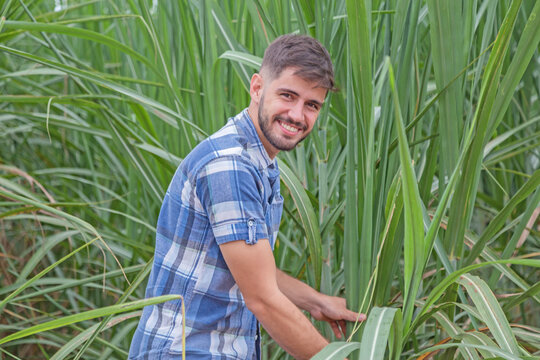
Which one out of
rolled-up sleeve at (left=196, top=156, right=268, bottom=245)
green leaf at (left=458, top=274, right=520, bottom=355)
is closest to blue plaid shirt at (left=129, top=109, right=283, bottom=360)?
rolled-up sleeve at (left=196, top=156, right=268, bottom=245)

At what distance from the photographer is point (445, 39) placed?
2.72 feet


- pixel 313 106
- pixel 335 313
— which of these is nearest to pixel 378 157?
pixel 313 106

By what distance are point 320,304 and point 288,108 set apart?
29cm

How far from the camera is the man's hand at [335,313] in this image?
896 mm

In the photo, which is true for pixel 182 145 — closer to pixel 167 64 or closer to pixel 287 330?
pixel 167 64

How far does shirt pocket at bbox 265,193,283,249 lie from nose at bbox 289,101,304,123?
132 mm

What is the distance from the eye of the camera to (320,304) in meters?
0.96

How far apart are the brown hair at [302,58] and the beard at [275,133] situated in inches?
2.2

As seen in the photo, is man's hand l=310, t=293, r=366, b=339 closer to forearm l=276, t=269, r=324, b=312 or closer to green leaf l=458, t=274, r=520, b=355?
forearm l=276, t=269, r=324, b=312

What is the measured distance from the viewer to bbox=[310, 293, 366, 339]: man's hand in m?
0.90

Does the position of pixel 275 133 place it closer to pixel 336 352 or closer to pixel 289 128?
pixel 289 128

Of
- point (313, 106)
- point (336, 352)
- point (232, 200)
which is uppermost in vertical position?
point (313, 106)

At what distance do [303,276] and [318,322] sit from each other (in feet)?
0.68

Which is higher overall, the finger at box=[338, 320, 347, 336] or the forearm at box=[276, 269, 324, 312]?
the forearm at box=[276, 269, 324, 312]
